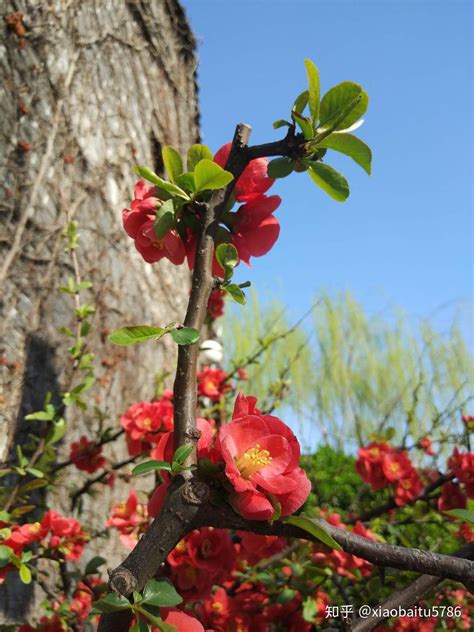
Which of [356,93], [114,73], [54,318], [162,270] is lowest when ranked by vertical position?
[356,93]

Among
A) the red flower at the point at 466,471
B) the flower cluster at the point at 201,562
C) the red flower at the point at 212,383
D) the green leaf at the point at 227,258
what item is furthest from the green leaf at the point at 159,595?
the red flower at the point at 212,383

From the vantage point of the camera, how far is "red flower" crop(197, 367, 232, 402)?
1755 mm

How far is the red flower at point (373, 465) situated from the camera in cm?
153

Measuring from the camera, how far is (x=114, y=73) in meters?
2.30

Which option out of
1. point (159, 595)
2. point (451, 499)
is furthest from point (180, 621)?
point (451, 499)

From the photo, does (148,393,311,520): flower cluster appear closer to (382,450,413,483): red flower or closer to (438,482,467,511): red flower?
(438,482,467,511): red flower

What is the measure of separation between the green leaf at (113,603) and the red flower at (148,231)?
1.30 feet

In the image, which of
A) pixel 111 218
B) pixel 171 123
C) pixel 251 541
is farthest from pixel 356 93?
pixel 171 123

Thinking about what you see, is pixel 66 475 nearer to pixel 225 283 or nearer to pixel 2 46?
pixel 225 283

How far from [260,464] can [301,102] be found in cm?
45

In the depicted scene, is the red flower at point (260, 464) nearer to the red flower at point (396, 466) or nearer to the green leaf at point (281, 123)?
the green leaf at point (281, 123)

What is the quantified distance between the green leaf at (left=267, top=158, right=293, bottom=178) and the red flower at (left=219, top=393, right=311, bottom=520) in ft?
0.96

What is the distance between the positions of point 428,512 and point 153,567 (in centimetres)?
133

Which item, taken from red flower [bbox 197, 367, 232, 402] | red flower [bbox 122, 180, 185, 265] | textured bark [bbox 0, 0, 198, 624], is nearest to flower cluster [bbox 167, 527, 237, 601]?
red flower [bbox 122, 180, 185, 265]
